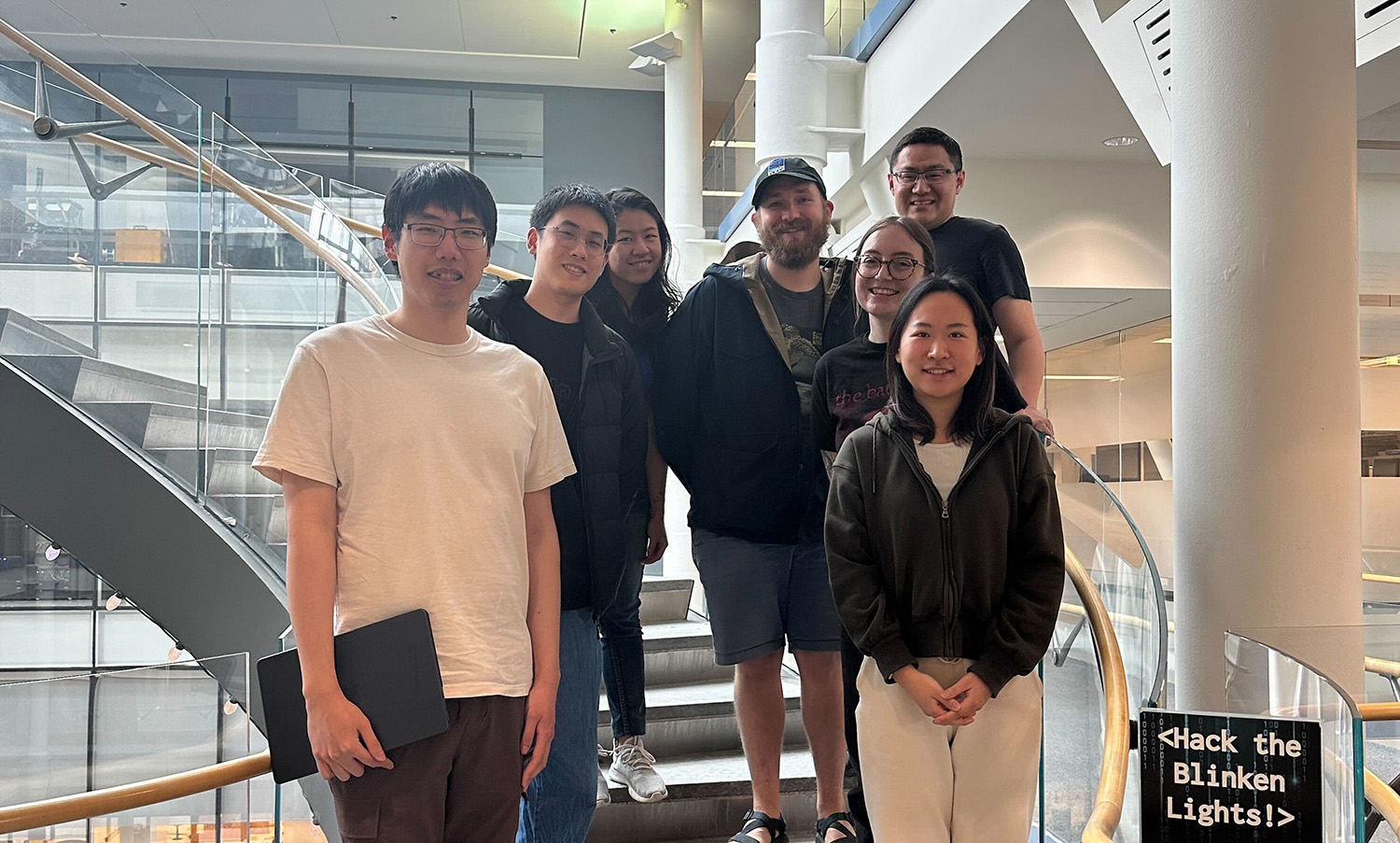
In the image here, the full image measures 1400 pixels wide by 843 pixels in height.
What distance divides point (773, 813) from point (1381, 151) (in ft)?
19.0

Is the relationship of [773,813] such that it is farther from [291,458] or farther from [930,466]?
[291,458]

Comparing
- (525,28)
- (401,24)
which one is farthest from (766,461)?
(401,24)

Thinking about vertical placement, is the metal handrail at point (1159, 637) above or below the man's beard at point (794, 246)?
below

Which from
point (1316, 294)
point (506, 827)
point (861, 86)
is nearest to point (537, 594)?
point (506, 827)

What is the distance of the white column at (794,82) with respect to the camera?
705cm

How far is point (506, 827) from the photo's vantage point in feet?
6.20

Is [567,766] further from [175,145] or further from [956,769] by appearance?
[175,145]

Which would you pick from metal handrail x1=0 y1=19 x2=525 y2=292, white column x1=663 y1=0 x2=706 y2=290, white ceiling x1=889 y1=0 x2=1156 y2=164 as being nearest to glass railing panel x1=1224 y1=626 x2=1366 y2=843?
white ceiling x1=889 y1=0 x2=1156 y2=164

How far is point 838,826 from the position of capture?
262 cm

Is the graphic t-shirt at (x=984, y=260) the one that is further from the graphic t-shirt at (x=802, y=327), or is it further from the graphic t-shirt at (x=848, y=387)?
the graphic t-shirt at (x=848, y=387)

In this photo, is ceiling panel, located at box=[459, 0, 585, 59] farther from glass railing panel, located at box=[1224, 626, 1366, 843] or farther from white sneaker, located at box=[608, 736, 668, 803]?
glass railing panel, located at box=[1224, 626, 1366, 843]

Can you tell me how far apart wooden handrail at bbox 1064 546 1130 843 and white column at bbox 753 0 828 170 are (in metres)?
4.90

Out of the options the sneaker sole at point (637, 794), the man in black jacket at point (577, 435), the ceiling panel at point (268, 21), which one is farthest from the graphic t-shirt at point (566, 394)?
the ceiling panel at point (268, 21)

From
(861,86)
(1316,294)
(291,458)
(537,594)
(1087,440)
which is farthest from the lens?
(1087,440)
